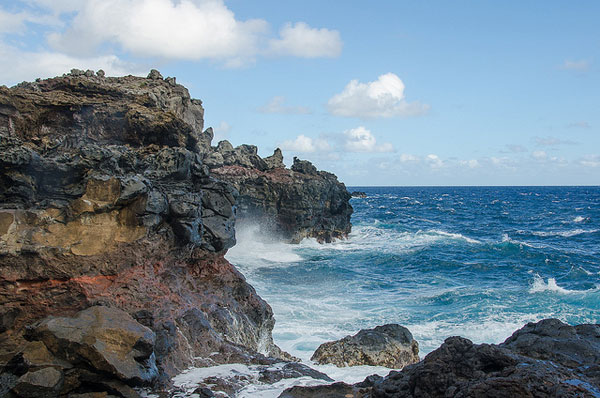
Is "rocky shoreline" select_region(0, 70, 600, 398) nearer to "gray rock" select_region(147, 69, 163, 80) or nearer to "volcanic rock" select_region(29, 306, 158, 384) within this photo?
"volcanic rock" select_region(29, 306, 158, 384)

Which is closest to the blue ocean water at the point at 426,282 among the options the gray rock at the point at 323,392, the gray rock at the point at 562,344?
the gray rock at the point at 323,392

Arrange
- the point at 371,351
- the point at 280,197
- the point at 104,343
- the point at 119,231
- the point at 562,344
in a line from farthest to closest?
the point at 280,197, the point at 371,351, the point at 119,231, the point at 104,343, the point at 562,344

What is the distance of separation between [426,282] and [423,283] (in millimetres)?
327

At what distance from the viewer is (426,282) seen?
80.3 feet

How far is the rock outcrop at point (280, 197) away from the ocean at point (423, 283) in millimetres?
1296

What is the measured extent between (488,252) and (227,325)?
91.9 ft

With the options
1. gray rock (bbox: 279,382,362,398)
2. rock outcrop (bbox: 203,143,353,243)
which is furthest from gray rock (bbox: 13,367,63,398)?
rock outcrop (bbox: 203,143,353,243)

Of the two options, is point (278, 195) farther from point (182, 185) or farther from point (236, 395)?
point (236, 395)

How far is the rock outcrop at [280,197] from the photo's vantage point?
125 ft

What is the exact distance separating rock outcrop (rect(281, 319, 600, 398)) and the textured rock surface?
A: 6.03m

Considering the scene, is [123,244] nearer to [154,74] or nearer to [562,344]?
[562,344]

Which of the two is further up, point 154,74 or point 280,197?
point 154,74

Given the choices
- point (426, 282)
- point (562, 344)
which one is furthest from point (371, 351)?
point (426, 282)

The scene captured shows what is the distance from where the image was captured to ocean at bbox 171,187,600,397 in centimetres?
1639
